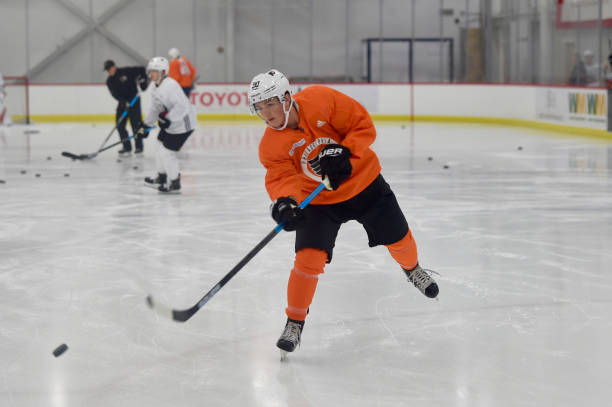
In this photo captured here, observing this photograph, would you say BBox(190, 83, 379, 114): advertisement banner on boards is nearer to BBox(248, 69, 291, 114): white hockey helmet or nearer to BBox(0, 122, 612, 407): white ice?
BBox(0, 122, 612, 407): white ice

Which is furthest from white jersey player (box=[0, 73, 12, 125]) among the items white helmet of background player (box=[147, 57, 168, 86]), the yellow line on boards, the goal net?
white helmet of background player (box=[147, 57, 168, 86])

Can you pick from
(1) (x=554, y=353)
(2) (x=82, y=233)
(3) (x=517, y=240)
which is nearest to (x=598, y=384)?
(1) (x=554, y=353)

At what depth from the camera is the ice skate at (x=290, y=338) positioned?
292 cm

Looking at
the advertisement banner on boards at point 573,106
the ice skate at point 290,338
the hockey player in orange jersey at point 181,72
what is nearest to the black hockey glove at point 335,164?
the ice skate at point 290,338

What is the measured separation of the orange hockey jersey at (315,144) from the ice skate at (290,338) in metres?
0.44

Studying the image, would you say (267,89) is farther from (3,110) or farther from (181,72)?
(3,110)

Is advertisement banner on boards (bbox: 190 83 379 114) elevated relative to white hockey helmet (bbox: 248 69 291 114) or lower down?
elevated

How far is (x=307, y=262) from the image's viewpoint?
2963 millimetres

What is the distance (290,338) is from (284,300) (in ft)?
2.62

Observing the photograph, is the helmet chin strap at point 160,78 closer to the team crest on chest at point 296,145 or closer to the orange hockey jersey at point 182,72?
the team crest on chest at point 296,145

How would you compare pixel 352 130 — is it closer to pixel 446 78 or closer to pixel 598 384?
pixel 598 384

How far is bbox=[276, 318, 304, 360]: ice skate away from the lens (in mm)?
2924

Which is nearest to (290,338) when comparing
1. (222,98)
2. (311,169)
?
(311,169)

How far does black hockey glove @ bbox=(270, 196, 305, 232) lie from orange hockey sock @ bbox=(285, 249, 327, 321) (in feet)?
0.46
